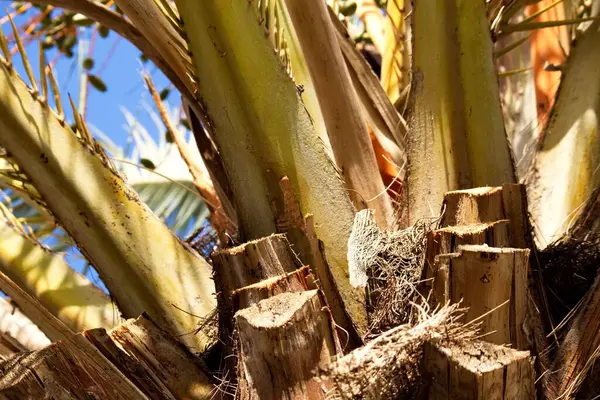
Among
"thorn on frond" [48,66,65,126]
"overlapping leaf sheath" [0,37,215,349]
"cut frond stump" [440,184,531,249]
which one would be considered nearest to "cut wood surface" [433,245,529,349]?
"cut frond stump" [440,184,531,249]

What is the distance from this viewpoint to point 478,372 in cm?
96

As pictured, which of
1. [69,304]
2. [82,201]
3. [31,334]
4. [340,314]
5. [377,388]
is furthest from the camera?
[31,334]

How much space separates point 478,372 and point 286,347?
260 mm

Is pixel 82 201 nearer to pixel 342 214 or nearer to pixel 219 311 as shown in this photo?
pixel 219 311

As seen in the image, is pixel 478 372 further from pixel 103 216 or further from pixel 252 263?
pixel 103 216

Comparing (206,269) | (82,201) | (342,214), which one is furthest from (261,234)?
(82,201)

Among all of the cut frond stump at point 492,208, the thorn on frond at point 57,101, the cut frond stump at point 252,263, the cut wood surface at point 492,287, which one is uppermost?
the thorn on frond at point 57,101

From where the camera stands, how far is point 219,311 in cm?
125

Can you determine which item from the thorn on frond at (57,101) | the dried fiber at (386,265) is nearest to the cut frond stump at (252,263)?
the dried fiber at (386,265)

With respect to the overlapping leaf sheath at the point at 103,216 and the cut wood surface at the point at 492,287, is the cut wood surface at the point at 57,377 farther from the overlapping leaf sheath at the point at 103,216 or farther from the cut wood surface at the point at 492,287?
the cut wood surface at the point at 492,287

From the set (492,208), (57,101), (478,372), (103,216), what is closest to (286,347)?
(478,372)

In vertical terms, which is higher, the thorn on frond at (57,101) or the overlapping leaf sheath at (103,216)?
the thorn on frond at (57,101)

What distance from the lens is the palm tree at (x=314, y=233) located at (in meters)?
1.05

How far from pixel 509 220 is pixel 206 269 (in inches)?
25.1
